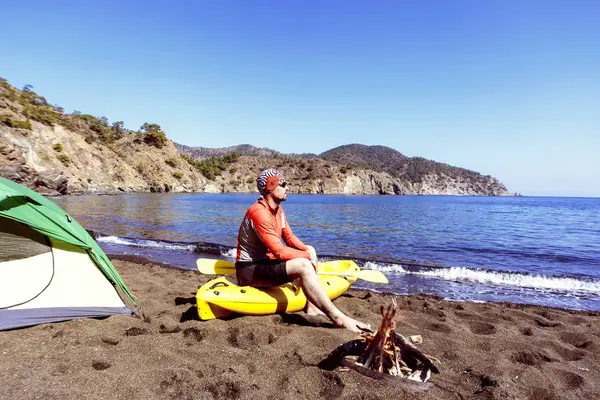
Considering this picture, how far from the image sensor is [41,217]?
14.0 ft

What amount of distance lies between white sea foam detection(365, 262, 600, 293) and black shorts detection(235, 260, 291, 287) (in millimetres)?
6558

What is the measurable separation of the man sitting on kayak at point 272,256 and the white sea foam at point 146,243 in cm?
880

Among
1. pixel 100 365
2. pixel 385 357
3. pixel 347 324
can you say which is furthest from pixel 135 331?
pixel 385 357

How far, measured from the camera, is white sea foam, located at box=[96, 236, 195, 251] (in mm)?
13320

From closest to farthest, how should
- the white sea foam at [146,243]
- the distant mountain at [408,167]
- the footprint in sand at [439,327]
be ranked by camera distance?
the footprint in sand at [439,327]
the white sea foam at [146,243]
the distant mountain at [408,167]

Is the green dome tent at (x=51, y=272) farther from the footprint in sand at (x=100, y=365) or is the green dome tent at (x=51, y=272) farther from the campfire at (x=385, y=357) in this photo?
the campfire at (x=385, y=357)

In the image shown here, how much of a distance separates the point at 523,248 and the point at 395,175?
6539 inches

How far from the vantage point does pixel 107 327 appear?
437cm

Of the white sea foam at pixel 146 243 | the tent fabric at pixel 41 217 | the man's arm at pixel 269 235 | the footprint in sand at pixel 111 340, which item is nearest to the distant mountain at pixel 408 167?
the white sea foam at pixel 146 243

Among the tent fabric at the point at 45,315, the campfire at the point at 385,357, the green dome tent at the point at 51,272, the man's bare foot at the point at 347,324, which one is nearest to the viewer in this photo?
the campfire at the point at 385,357

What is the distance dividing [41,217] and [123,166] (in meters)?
76.7

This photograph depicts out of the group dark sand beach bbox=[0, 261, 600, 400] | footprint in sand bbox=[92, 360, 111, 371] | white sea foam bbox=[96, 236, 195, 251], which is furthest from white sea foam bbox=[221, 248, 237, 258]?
footprint in sand bbox=[92, 360, 111, 371]

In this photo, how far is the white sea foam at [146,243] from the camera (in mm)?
13320

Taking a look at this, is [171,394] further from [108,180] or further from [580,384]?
[108,180]
